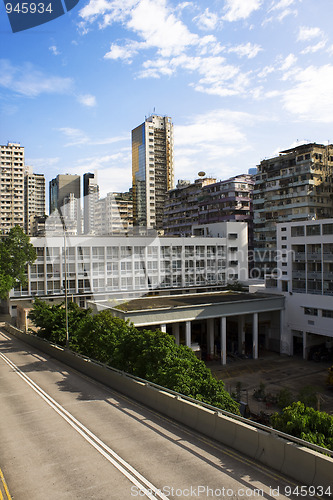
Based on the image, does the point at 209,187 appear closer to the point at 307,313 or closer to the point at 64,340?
the point at 307,313

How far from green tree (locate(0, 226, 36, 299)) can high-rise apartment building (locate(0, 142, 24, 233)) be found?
3708 inches

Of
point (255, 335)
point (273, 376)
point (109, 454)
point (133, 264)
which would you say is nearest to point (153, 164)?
point (133, 264)

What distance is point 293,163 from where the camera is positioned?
86438 millimetres

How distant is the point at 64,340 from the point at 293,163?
64.3 m

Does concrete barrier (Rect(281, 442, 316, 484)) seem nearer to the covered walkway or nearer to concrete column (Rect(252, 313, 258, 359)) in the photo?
the covered walkway

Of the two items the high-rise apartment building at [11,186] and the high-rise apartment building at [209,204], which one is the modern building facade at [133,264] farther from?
the high-rise apartment building at [11,186]

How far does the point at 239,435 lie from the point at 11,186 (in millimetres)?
146023

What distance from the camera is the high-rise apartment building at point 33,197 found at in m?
180

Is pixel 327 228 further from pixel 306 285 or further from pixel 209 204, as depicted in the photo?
pixel 209 204

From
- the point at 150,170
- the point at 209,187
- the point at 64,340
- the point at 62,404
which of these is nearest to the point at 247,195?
the point at 209,187

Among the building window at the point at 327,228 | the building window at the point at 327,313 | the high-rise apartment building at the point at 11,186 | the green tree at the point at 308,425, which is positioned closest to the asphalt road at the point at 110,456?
the green tree at the point at 308,425

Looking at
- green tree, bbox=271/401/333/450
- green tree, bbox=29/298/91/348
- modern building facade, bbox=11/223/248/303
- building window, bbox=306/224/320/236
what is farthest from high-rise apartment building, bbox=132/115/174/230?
green tree, bbox=271/401/333/450

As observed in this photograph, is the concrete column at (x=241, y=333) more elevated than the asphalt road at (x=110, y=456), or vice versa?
the asphalt road at (x=110, y=456)

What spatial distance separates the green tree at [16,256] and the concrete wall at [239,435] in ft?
111
